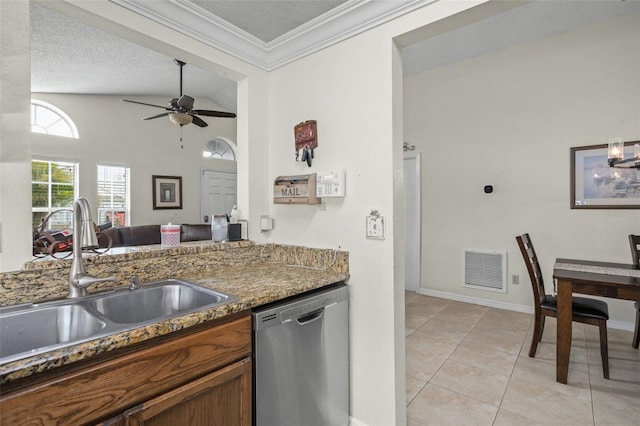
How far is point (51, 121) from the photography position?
16.0 ft

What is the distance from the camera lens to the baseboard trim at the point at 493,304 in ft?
10.3

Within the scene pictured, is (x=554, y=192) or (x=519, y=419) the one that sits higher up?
(x=554, y=192)

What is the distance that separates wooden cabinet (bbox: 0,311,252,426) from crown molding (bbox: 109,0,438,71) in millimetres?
A: 1553

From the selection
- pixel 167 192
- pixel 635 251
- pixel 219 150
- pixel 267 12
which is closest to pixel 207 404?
pixel 267 12

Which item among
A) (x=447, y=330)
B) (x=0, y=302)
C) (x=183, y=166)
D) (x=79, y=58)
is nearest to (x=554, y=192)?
(x=447, y=330)

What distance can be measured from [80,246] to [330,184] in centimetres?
121

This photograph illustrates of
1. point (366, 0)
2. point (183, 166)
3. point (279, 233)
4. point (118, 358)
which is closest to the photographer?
point (118, 358)

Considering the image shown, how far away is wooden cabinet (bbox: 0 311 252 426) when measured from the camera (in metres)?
0.81

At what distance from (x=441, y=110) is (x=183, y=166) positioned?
16.0ft

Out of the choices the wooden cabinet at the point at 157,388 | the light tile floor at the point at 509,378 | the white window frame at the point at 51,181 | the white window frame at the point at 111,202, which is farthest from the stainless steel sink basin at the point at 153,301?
the white window frame at the point at 111,202

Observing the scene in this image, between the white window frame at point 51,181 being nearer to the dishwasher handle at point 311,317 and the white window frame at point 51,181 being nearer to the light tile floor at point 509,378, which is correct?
the dishwasher handle at point 311,317

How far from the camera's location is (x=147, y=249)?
164 cm

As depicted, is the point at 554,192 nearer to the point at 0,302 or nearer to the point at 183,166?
the point at 0,302

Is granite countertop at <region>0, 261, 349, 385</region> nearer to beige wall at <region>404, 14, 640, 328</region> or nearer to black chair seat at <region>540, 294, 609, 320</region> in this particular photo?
black chair seat at <region>540, 294, 609, 320</region>
